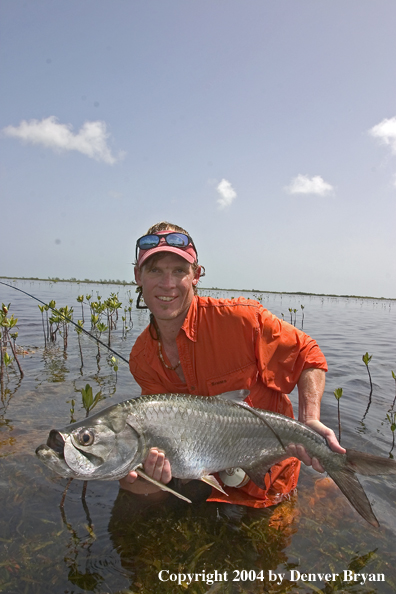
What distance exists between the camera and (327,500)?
439 centimetres

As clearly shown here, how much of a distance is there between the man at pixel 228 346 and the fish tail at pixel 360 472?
763 millimetres

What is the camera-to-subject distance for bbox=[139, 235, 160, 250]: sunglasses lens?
3.99m

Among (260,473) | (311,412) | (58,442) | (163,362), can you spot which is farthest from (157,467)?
(311,412)

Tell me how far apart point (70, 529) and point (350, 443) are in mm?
4710

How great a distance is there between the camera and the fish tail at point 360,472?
2943mm

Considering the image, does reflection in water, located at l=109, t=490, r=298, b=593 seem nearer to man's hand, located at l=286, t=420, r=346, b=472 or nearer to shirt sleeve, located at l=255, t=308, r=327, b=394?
man's hand, located at l=286, t=420, r=346, b=472

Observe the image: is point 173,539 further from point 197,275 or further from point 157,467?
point 197,275

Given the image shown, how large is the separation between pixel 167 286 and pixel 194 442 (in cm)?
162

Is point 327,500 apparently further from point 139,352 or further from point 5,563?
point 5,563

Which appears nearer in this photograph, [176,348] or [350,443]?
[176,348]

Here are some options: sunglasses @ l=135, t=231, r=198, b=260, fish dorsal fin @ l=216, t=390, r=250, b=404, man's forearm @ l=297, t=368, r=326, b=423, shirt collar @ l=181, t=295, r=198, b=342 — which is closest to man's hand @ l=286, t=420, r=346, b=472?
man's forearm @ l=297, t=368, r=326, b=423

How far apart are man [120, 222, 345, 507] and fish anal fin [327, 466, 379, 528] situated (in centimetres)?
78

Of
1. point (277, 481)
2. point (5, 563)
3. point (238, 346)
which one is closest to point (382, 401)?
point (277, 481)

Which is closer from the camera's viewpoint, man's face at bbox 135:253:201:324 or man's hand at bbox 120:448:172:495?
man's hand at bbox 120:448:172:495
